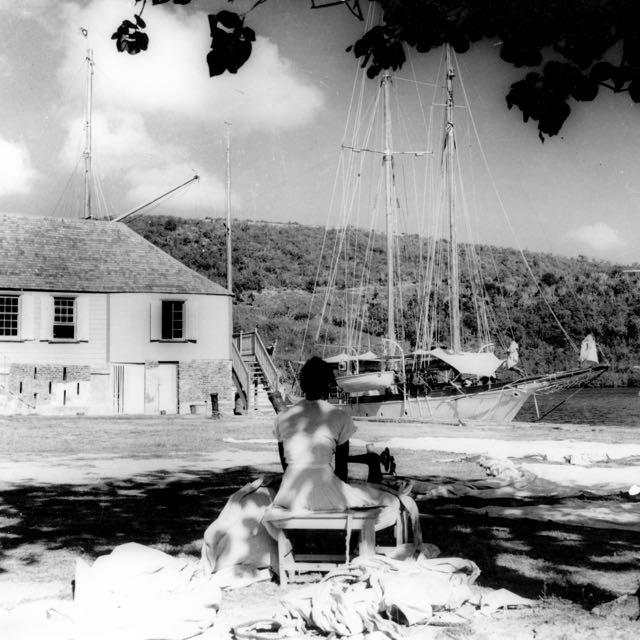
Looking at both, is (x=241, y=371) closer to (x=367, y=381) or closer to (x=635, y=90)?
(x=367, y=381)

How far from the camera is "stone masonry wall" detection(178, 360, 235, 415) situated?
31766 millimetres

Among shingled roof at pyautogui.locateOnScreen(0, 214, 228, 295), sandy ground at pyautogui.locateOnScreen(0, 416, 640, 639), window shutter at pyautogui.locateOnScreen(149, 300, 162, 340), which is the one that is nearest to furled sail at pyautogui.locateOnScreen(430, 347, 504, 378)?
shingled roof at pyautogui.locateOnScreen(0, 214, 228, 295)

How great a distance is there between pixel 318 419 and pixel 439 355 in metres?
27.7

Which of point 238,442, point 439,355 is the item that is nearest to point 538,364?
point 439,355

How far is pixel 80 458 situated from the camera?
1377cm

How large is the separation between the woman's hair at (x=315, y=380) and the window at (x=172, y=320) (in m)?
26.5

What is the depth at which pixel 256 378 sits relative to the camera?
3394 cm

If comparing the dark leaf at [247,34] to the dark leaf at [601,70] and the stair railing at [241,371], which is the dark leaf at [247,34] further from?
the stair railing at [241,371]

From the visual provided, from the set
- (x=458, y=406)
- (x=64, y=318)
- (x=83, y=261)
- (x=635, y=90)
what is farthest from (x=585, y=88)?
(x=458, y=406)

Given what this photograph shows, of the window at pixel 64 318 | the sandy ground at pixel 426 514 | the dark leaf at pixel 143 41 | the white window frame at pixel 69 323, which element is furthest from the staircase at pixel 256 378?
the dark leaf at pixel 143 41

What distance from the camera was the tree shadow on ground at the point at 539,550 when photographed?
5215mm

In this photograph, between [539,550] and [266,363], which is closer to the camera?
[539,550]

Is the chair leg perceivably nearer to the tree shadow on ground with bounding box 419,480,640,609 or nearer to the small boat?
the tree shadow on ground with bounding box 419,480,640,609

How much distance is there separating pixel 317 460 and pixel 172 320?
88.4 feet
